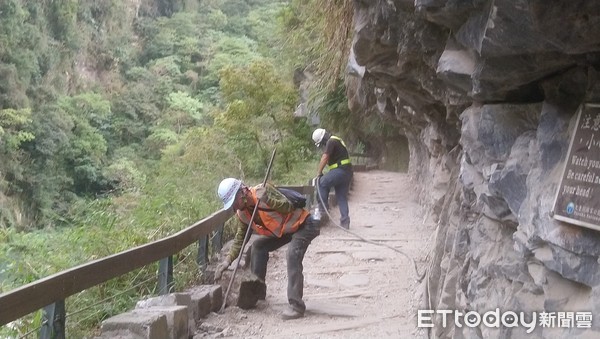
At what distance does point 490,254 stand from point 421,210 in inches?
357

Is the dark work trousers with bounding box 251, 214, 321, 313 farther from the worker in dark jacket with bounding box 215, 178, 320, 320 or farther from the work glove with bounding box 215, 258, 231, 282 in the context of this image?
the work glove with bounding box 215, 258, 231, 282

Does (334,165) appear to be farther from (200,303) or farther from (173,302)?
(173,302)

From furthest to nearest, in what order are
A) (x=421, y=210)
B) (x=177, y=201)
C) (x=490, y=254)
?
(x=421, y=210) → (x=177, y=201) → (x=490, y=254)

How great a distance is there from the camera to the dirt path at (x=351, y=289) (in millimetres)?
6320

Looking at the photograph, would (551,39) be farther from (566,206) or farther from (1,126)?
(1,126)

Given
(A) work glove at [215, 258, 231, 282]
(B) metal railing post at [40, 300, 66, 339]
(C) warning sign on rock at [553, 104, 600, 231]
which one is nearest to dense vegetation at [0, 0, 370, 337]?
(A) work glove at [215, 258, 231, 282]

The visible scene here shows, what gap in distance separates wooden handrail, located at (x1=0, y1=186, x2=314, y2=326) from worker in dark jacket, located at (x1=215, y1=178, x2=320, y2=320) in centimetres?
64

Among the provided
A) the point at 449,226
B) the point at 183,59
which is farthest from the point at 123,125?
the point at 449,226

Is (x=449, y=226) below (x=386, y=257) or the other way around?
the other way around

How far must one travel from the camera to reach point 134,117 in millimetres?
45781

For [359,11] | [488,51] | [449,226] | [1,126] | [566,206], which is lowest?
[1,126]

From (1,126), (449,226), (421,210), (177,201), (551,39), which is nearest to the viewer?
(551,39)

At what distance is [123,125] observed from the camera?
44.1 meters

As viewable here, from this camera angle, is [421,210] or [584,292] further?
[421,210]
